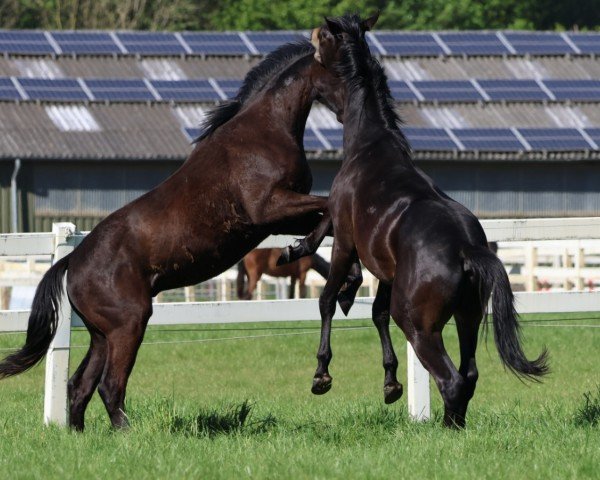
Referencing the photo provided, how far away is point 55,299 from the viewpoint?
8031 millimetres

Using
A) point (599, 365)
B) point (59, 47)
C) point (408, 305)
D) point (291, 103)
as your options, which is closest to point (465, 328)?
point (408, 305)

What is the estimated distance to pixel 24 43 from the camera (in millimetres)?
32094

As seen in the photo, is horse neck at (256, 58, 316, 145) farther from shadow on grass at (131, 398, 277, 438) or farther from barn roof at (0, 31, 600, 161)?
barn roof at (0, 31, 600, 161)

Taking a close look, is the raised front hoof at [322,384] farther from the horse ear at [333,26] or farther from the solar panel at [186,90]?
the solar panel at [186,90]

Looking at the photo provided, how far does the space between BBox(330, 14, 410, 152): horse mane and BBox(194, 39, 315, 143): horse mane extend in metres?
0.59

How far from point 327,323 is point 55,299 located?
1.88 m

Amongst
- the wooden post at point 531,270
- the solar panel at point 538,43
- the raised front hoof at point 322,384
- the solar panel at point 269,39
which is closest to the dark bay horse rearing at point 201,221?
the raised front hoof at point 322,384

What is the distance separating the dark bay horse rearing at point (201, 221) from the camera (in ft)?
24.9

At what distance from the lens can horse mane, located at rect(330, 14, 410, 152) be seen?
7320 mm

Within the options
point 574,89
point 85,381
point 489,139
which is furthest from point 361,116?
point 574,89

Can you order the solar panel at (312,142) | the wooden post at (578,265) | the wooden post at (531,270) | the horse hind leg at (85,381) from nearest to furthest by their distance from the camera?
the horse hind leg at (85,381), the wooden post at (578,265), the wooden post at (531,270), the solar panel at (312,142)

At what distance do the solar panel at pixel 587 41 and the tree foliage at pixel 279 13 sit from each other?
52.0ft

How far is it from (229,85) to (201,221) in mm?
23439

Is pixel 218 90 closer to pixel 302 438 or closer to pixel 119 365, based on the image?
pixel 119 365
